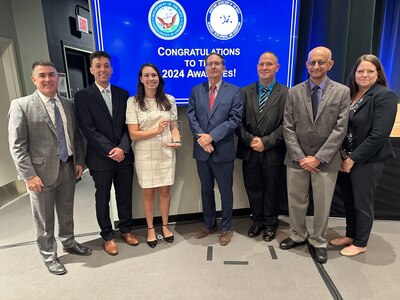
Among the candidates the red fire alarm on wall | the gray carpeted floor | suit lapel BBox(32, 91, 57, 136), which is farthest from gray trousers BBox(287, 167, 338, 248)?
the red fire alarm on wall

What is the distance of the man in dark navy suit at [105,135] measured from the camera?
220 cm

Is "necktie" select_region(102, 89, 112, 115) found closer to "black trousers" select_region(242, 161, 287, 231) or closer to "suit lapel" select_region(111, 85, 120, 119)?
"suit lapel" select_region(111, 85, 120, 119)

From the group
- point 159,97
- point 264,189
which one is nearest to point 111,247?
point 159,97

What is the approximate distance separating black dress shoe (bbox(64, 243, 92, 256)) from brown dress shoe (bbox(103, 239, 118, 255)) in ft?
0.49

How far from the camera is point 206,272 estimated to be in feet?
7.23

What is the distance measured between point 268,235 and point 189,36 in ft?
6.50

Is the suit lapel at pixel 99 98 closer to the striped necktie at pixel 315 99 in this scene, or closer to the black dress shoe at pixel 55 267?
the black dress shoe at pixel 55 267

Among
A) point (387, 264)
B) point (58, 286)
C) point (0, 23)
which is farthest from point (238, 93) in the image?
point (0, 23)

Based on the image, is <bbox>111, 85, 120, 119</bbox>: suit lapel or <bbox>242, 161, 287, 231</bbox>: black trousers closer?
<bbox>111, 85, 120, 119</bbox>: suit lapel

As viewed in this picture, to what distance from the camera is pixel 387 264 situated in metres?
2.26

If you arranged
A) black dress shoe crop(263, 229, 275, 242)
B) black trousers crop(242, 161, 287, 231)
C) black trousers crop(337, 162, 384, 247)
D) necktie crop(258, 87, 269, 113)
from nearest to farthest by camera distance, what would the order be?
black trousers crop(337, 162, 384, 247), necktie crop(258, 87, 269, 113), black trousers crop(242, 161, 287, 231), black dress shoe crop(263, 229, 275, 242)

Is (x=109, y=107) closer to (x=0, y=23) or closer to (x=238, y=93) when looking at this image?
(x=238, y=93)

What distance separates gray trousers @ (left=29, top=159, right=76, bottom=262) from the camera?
6.98ft

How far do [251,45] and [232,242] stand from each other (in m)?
1.86
